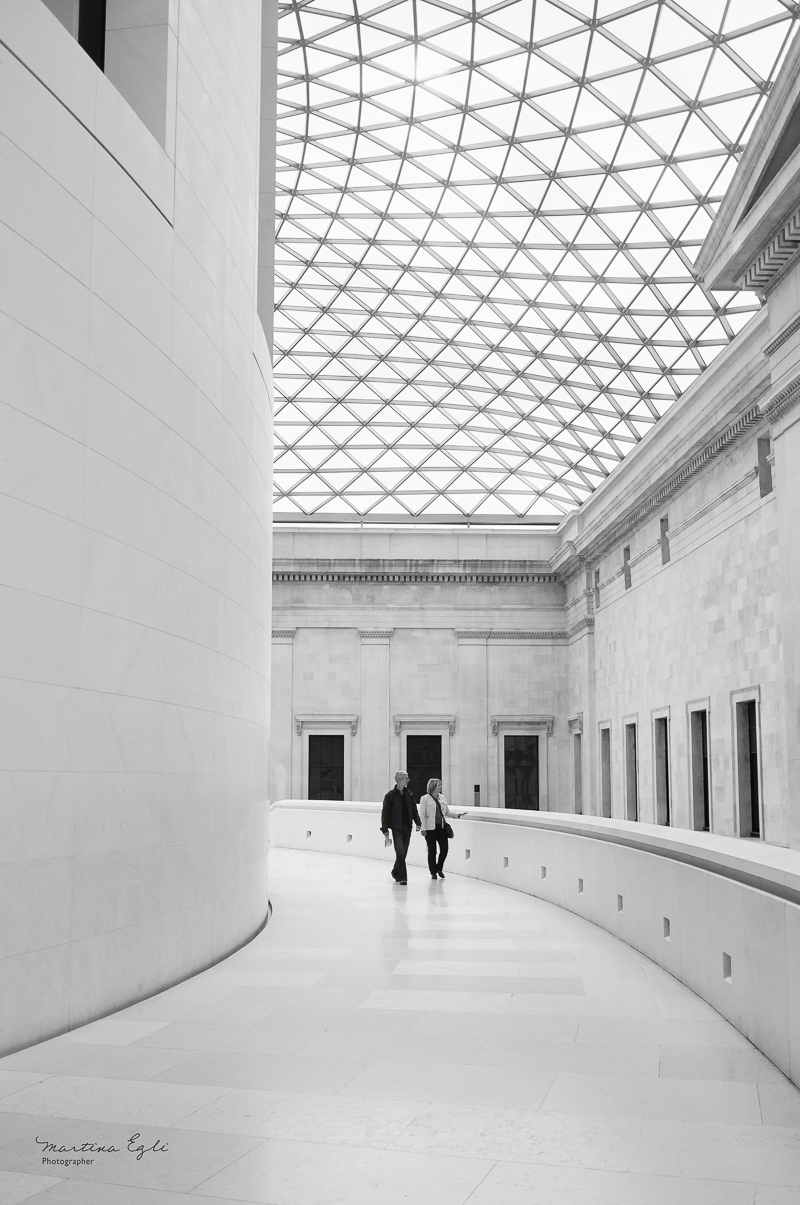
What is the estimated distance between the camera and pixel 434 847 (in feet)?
72.7

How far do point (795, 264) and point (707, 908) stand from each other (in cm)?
1233

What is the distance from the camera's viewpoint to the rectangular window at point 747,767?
25453mm

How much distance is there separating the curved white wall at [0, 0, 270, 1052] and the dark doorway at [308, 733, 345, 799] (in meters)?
32.6

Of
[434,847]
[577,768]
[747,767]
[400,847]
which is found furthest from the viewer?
[577,768]

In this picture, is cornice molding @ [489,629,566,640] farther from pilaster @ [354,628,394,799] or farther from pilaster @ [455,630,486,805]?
pilaster @ [354,628,394,799]

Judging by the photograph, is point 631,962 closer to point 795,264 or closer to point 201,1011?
point 201,1011

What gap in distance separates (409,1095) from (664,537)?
2682 centimetres

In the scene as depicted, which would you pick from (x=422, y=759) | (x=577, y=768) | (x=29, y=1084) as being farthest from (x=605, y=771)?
(x=29, y=1084)

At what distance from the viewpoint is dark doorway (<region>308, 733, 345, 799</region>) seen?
153ft

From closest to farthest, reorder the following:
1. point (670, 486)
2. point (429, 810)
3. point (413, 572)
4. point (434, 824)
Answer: point (429, 810), point (434, 824), point (670, 486), point (413, 572)

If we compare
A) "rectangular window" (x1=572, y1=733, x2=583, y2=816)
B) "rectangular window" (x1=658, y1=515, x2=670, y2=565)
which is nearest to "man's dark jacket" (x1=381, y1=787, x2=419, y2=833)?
"rectangular window" (x1=658, y1=515, x2=670, y2=565)

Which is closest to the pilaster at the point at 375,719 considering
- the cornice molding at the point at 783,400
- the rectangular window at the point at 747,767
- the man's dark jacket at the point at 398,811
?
the rectangular window at the point at 747,767

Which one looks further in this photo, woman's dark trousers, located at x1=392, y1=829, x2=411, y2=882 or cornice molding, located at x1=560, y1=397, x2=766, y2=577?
cornice molding, located at x1=560, y1=397, x2=766, y2=577

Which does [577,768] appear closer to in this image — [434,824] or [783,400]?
[434,824]
